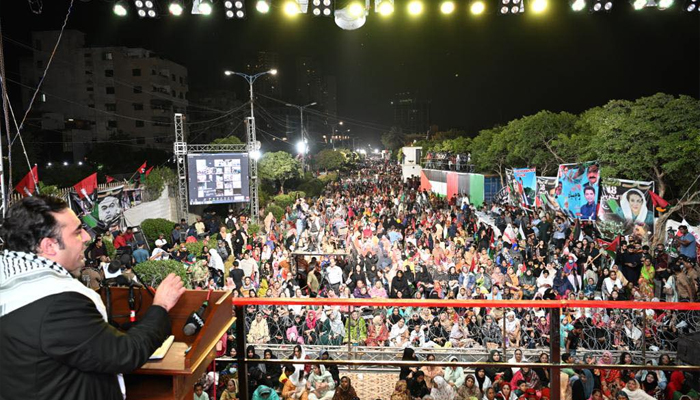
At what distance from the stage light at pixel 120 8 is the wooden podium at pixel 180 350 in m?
6.41

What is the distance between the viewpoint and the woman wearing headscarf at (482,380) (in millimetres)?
3800

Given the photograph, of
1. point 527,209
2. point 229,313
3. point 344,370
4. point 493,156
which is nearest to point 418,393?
point 344,370

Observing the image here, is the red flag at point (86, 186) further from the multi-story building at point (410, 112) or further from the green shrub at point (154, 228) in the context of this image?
the multi-story building at point (410, 112)

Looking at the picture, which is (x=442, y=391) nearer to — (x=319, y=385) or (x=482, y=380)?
(x=482, y=380)

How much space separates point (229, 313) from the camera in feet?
7.29

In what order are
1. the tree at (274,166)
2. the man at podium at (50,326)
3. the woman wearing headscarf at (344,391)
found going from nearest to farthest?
1. the man at podium at (50,326)
2. the woman wearing headscarf at (344,391)
3. the tree at (274,166)

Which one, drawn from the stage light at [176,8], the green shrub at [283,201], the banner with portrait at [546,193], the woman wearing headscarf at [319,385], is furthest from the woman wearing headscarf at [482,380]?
the green shrub at [283,201]

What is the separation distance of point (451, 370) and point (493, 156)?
20.6m

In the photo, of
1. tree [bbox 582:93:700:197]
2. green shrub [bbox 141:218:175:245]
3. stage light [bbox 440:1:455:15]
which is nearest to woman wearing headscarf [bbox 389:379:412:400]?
stage light [bbox 440:1:455:15]

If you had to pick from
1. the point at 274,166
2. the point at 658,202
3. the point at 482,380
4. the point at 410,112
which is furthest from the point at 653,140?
the point at 410,112

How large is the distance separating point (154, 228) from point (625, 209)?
14023mm

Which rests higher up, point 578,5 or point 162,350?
point 578,5

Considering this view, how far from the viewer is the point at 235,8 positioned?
7484 millimetres

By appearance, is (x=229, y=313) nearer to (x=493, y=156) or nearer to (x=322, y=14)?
(x=322, y=14)
